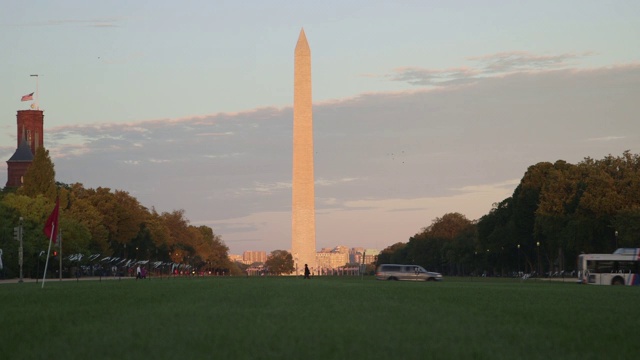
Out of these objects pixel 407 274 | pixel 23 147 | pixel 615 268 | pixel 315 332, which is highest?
pixel 23 147

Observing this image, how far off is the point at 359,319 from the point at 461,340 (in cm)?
538

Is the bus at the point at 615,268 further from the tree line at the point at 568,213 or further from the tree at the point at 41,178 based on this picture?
the tree at the point at 41,178

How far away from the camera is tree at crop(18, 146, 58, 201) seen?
119875 millimetres

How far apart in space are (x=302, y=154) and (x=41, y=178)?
31.1 m

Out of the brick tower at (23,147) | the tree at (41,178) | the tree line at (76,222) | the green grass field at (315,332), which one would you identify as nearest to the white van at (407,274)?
the tree line at (76,222)

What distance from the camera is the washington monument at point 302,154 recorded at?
345 feet

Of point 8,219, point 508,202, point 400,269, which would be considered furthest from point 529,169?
point 8,219

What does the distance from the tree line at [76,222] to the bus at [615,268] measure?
132 feet

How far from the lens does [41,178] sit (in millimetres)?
120562

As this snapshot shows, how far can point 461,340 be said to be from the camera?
1644cm

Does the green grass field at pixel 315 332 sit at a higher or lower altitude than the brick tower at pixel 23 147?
lower

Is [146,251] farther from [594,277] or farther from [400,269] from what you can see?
[594,277]

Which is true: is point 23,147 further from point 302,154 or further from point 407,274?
point 407,274

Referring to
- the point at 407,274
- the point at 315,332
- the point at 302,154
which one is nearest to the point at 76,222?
the point at 302,154
